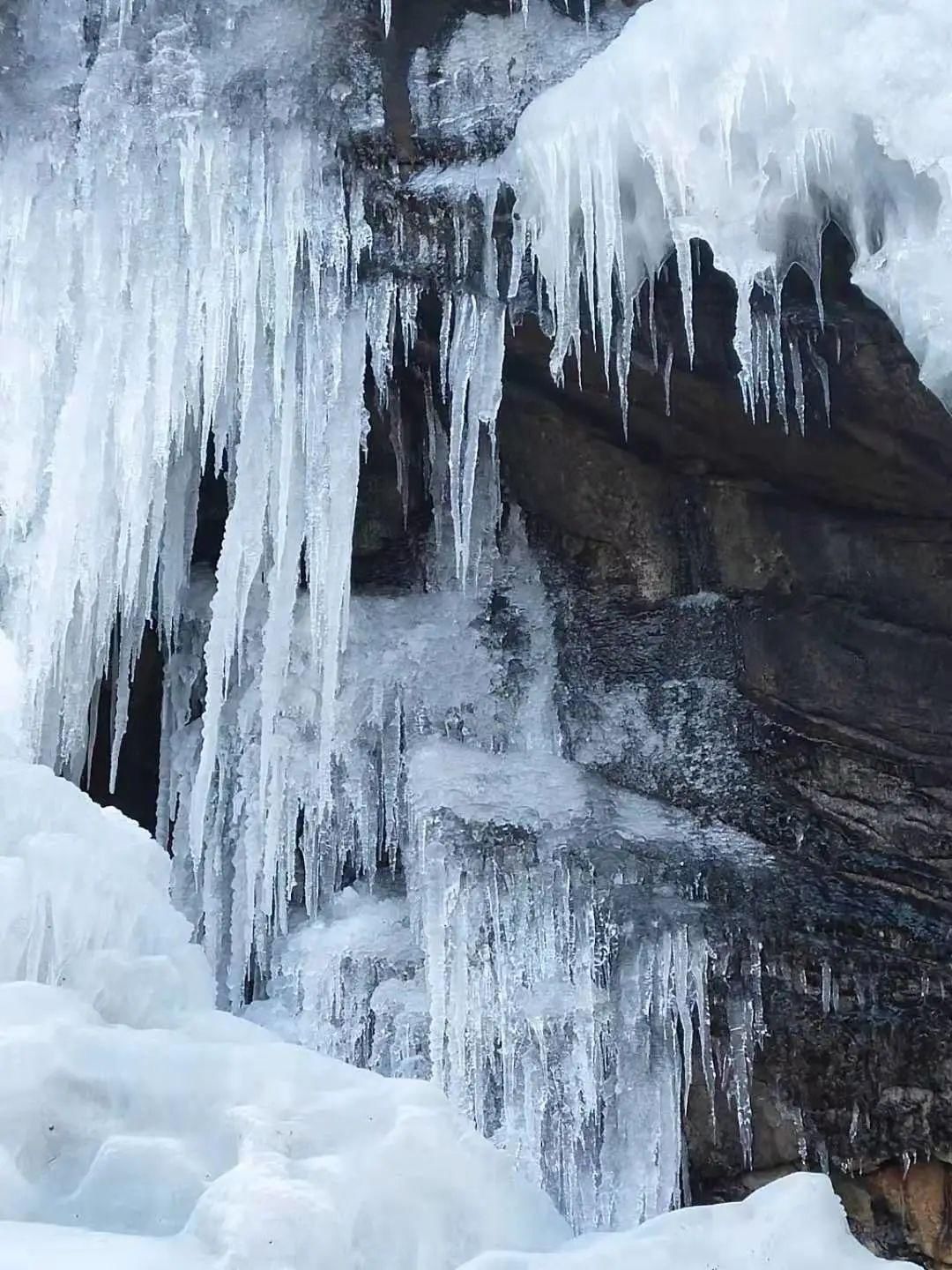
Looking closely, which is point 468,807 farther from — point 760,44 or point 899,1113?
point 760,44

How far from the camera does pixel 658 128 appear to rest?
15.2 ft

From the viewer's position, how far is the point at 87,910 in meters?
3.07

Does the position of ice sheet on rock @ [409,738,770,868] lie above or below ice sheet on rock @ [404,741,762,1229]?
above

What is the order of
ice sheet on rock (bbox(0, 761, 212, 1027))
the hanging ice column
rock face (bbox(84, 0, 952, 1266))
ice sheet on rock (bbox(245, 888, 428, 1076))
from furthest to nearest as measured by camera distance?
rock face (bbox(84, 0, 952, 1266)), ice sheet on rock (bbox(245, 888, 428, 1076)), the hanging ice column, ice sheet on rock (bbox(0, 761, 212, 1027))

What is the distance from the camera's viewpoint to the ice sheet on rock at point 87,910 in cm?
287

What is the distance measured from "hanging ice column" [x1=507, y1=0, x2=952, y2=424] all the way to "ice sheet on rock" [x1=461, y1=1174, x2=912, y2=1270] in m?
3.00

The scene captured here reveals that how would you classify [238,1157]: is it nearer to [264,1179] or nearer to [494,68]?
[264,1179]

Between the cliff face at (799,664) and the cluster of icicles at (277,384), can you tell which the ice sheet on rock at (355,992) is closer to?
the cluster of icicles at (277,384)

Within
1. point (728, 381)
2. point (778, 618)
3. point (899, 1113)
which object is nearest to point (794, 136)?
point (728, 381)

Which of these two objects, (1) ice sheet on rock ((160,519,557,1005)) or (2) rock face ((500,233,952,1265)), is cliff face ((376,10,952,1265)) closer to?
(2) rock face ((500,233,952,1265))

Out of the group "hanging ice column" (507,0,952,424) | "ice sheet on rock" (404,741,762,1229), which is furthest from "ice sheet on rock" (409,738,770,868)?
"hanging ice column" (507,0,952,424)

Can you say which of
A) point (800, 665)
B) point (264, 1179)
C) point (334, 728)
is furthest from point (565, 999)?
point (264, 1179)

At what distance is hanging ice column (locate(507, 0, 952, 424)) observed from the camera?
4.32m

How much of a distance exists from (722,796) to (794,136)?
105 inches
